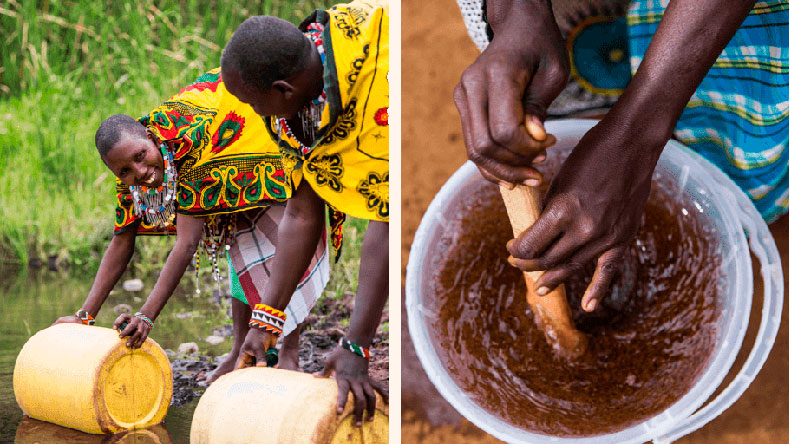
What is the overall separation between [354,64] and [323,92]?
8cm

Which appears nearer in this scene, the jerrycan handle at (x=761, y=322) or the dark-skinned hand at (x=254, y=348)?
the jerrycan handle at (x=761, y=322)

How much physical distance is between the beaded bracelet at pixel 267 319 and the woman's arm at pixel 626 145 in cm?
81

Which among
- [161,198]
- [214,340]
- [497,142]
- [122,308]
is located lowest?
[214,340]

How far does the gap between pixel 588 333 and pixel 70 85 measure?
191 centimetres

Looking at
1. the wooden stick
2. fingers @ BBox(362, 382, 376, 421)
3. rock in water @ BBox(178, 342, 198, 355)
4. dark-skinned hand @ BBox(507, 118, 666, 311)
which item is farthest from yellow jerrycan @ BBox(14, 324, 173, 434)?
dark-skinned hand @ BBox(507, 118, 666, 311)

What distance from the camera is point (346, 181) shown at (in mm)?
1746

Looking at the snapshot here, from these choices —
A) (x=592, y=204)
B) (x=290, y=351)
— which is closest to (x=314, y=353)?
(x=290, y=351)

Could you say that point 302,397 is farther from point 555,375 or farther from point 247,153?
point 247,153

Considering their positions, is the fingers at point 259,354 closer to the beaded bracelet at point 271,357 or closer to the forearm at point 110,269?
the beaded bracelet at point 271,357

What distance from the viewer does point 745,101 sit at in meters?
1.33

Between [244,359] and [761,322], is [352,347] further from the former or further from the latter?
[761,322]

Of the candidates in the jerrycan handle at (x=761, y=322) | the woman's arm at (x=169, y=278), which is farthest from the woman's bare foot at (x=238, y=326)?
the jerrycan handle at (x=761, y=322)

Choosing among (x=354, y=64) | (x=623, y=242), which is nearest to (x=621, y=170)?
(x=623, y=242)

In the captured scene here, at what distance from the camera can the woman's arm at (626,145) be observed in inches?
43.9
